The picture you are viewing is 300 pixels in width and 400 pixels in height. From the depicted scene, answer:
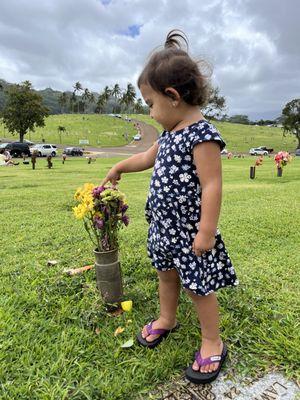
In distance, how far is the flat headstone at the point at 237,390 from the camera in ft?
5.92

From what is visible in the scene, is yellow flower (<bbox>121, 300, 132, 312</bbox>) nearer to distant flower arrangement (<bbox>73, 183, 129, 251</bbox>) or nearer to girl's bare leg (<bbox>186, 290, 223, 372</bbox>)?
distant flower arrangement (<bbox>73, 183, 129, 251</bbox>)

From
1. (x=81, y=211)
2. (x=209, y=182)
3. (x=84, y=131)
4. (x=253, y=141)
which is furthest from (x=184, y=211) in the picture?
(x=84, y=131)

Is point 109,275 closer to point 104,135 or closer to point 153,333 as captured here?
point 153,333

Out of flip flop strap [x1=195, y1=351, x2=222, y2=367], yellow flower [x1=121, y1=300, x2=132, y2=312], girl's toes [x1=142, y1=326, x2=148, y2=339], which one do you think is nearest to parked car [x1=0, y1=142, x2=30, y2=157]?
yellow flower [x1=121, y1=300, x2=132, y2=312]

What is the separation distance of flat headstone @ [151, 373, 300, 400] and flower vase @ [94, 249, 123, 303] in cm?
78

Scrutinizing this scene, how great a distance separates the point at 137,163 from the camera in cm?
235

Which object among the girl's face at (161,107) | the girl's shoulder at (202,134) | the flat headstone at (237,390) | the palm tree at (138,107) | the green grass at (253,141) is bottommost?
the green grass at (253,141)

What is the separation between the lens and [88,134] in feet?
222

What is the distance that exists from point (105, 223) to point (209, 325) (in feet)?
3.02

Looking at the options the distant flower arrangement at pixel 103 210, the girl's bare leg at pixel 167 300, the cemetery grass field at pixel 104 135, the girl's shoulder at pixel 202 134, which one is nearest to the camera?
the girl's shoulder at pixel 202 134

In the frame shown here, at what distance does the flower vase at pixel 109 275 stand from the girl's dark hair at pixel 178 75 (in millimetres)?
1164

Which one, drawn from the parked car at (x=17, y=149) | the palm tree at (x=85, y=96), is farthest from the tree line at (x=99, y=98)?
the parked car at (x=17, y=149)

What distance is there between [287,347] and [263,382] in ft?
1.01

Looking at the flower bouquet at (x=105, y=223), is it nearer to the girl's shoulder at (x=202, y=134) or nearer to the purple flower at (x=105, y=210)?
the purple flower at (x=105, y=210)
